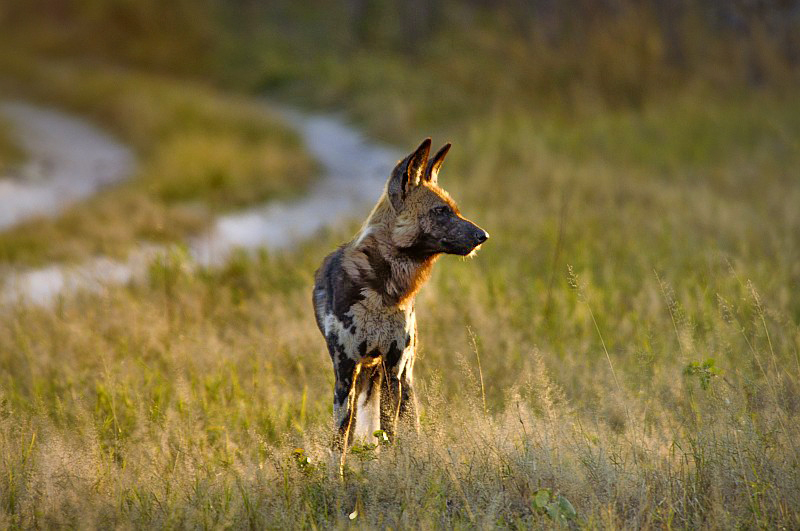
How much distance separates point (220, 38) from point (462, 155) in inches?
539

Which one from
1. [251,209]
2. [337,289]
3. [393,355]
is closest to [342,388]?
[393,355]

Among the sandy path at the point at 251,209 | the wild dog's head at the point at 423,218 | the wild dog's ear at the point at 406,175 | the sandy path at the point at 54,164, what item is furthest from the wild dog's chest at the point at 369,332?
the sandy path at the point at 54,164

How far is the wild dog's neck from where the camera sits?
293cm

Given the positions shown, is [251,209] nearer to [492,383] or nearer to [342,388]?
[492,383]

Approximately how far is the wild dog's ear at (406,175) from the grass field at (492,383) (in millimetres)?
666

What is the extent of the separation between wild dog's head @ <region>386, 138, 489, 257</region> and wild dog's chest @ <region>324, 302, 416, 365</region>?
239 millimetres

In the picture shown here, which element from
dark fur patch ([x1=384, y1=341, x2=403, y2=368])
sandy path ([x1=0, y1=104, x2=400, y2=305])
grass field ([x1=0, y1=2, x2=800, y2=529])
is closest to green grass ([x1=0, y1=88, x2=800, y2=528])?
grass field ([x1=0, y1=2, x2=800, y2=529])

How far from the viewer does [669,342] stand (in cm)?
447

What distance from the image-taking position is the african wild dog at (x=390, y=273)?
2.89 meters

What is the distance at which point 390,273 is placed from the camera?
2.93m

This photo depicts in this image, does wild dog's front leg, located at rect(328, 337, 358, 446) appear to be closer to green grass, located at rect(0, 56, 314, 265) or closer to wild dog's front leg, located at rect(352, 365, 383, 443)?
wild dog's front leg, located at rect(352, 365, 383, 443)

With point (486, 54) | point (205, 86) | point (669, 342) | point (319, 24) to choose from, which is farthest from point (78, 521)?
point (319, 24)

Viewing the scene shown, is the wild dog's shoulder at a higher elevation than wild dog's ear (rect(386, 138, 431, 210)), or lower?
lower

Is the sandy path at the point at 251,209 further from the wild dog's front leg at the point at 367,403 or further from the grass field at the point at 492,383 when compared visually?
the wild dog's front leg at the point at 367,403
